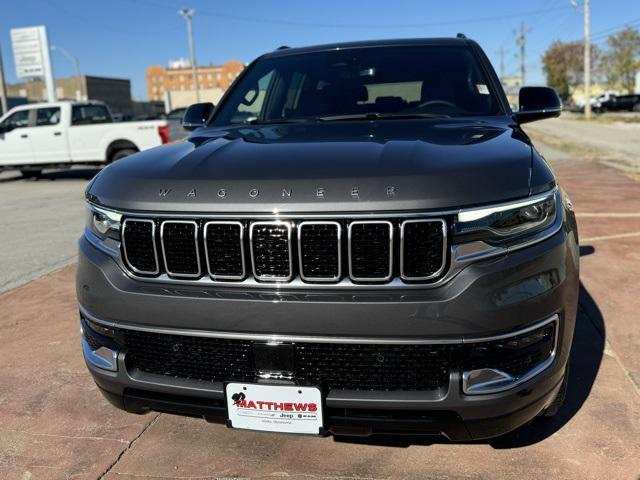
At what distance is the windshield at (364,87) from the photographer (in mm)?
3385

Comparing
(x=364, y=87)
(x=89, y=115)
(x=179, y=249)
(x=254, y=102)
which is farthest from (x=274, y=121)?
(x=89, y=115)

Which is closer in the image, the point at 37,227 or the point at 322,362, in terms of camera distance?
the point at 322,362

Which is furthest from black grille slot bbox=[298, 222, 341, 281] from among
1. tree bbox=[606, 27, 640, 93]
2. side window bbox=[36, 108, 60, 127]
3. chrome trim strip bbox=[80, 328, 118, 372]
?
tree bbox=[606, 27, 640, 93]

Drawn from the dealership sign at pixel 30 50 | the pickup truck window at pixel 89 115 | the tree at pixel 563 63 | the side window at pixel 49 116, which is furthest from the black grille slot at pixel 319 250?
the tree at pixel 563 63

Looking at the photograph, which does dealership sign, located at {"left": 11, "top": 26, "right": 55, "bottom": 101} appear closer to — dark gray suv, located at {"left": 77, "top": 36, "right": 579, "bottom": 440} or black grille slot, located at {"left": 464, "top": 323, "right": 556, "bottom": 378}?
dark gray suv, located at {"left": 77, "top": 36, "right": 579, "bottom": 440}

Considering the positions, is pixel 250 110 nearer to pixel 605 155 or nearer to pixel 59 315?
pixel 59 315

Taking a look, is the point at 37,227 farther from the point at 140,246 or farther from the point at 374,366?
the point at 374,366

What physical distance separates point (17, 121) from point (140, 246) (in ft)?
49.2

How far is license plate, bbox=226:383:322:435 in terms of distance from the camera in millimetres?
2084

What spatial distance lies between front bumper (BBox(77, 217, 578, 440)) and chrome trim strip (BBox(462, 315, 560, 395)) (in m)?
0.01

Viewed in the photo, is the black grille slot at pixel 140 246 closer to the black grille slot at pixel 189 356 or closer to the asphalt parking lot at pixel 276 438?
the black grille slot at pixel 189 356

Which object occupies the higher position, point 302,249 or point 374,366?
point 302,249

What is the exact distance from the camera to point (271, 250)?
81.6 inches

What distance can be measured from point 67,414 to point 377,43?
2.92 m
